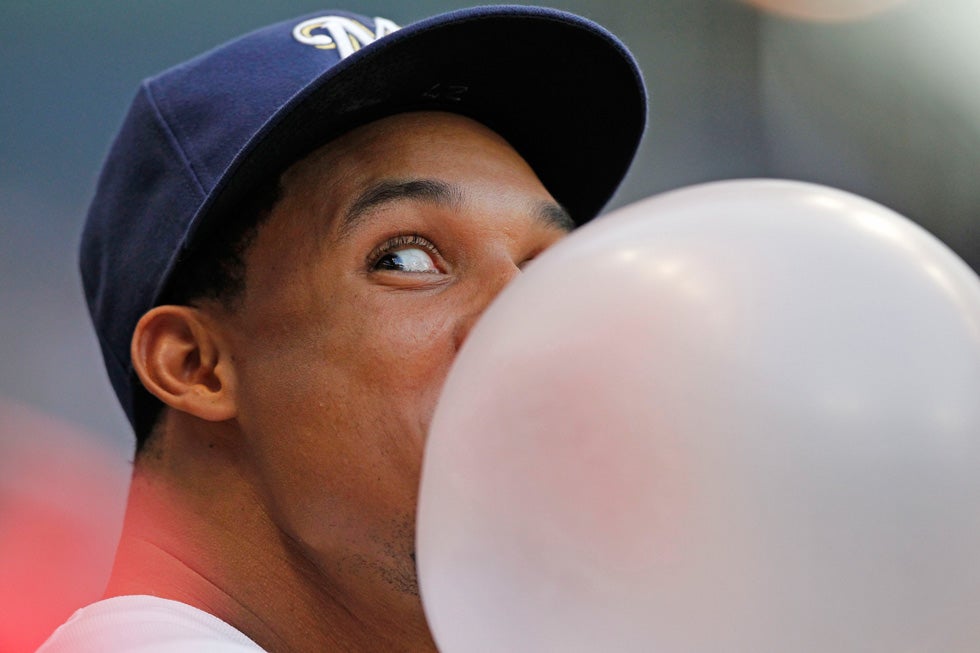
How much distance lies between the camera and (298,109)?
101cm

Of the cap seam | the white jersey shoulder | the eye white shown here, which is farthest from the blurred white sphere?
the cap seam

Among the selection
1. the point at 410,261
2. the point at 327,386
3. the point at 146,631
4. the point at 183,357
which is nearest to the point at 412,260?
the point at 410,261

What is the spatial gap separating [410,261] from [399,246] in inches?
0.7

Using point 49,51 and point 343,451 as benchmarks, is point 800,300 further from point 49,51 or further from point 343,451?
point 49,51

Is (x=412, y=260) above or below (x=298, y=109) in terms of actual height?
below

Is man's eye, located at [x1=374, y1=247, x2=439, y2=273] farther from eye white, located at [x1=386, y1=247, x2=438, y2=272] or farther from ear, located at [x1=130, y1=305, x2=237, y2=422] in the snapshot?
ear, located at [x1=130, y1=305, x2=237, y2=422]

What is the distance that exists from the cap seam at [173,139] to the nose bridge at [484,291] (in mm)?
→ 267

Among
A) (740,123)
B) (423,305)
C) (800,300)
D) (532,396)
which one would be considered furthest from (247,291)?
(740,123)

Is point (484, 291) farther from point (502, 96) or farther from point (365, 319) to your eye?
point (502, 96)

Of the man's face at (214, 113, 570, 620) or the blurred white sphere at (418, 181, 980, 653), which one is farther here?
the man's face at (214, 113, 570, 620)

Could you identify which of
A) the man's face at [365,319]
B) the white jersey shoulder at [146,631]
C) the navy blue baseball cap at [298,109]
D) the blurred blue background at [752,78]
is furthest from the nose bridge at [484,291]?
the blurred blue background at [752,78]

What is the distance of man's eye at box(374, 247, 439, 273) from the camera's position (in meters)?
1.04

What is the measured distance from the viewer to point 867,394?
586 millimetres

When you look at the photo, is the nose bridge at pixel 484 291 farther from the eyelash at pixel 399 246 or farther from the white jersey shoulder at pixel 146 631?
the white jersey shoulder at pixel 146 631
